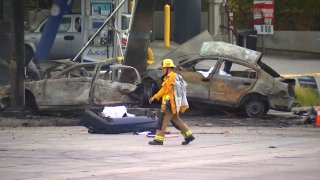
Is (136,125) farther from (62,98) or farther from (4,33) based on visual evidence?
(4,33)

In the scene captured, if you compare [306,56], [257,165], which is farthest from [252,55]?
[306,56]

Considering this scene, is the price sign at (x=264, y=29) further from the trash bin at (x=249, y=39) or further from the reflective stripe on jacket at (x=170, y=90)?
the reflective stripe on jacket at (x=170, y=90)

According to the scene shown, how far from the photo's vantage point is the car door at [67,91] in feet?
60.3

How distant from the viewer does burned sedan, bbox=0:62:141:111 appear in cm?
1825

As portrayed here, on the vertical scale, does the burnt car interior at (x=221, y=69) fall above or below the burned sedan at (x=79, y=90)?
above

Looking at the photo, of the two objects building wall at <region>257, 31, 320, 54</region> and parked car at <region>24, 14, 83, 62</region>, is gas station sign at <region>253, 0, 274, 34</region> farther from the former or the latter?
parked car at <region>24, 14, 83, 62</region>

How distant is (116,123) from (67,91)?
304cm

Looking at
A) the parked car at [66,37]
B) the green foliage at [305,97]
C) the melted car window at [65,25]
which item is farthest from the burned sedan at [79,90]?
the melted car window at [65,25]

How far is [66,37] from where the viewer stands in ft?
94.3

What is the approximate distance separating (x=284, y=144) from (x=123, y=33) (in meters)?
12.0

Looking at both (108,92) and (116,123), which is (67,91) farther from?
(116,123)

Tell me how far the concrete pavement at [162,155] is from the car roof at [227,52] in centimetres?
290

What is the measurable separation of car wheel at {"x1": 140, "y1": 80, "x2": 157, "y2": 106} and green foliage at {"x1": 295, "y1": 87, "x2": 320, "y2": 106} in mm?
4175

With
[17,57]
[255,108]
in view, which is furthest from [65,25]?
[255,108]
